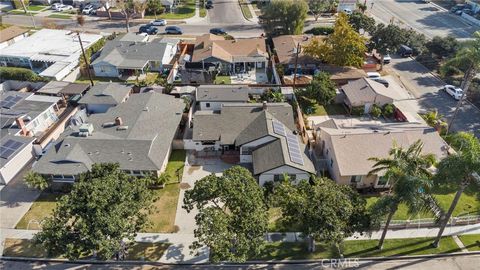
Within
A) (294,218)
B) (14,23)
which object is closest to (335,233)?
(294,218)

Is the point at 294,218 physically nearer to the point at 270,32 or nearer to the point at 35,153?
the point at 35,153

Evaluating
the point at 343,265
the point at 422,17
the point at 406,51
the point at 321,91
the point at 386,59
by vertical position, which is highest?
the point at 321,91

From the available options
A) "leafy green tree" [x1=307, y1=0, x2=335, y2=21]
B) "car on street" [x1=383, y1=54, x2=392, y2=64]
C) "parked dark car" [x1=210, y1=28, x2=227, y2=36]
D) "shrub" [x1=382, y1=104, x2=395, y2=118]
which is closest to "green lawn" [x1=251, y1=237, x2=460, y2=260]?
"shrub" [x1=382, y1=104, x2=395, y2=118]

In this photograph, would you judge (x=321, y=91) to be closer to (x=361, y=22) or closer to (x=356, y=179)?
(x=356, y=179)

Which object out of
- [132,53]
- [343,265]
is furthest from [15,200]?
[132,53]

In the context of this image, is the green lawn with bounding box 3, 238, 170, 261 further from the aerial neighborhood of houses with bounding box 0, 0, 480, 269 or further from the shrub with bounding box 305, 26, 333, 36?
the shrub with bounding box 305, 26, 333, 36
